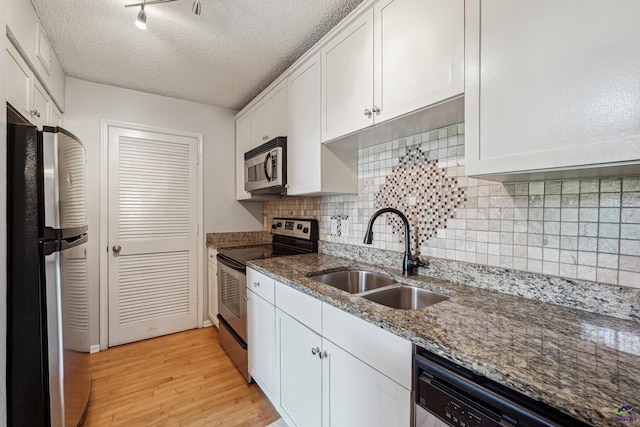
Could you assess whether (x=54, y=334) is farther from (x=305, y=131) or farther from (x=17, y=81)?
(x=305, y=131)

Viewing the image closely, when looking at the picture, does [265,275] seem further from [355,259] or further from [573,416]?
[573,416]

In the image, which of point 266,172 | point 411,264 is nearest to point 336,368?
point 411,264

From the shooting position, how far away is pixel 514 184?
1.20 metres

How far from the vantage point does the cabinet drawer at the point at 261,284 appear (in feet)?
5.42

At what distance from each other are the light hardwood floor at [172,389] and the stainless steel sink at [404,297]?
40.4 inches

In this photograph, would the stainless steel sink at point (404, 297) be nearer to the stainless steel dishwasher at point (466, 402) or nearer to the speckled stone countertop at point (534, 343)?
the speckled stone countertop at point (534, 343)

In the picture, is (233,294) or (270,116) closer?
(233,294)

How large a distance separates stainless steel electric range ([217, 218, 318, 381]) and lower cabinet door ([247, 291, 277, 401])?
0.10 meters

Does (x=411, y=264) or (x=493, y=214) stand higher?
(x=493, y=214)

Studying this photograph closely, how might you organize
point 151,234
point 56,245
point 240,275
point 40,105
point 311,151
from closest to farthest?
point 56,245 < point 40,105 < point 311,151 < point 240,275 < point 151,234

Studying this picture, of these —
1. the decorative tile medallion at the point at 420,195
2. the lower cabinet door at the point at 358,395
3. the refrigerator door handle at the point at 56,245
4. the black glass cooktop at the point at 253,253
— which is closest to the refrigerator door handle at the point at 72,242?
the refrigerator door handle at the point at 56,245

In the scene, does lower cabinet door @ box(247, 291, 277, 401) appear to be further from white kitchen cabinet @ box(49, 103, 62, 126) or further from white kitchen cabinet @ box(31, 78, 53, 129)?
white kitchen cabinet @ box(49, 103, 62, 126)

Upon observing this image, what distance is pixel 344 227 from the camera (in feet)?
6.92

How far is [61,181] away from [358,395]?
1569 mm
